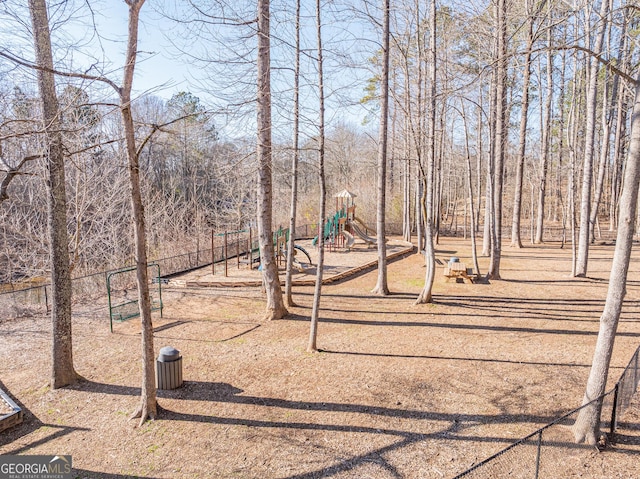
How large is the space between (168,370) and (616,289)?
5.76m

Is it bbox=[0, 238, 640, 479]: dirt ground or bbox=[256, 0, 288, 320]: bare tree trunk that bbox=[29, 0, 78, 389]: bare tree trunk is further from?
bbox=[256, 0, 288, 320]: bare tree trunk

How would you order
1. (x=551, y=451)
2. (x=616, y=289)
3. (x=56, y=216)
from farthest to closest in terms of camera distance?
(x=56, y=216) < (x=616, y=289) < (x=551, y=451)

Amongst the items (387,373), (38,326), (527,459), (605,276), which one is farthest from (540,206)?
(38,326)

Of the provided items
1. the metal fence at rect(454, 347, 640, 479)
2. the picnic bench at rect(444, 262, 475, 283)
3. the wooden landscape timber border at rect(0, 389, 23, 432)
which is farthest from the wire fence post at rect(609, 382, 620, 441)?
the picnic bench at rect(444, 262, 475, 283)

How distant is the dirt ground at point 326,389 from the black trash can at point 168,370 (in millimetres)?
171

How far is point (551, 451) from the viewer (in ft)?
14.4

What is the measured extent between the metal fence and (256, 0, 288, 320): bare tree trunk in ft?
18.8

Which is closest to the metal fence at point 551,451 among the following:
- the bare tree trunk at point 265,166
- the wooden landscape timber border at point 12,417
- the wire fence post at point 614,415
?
the wire fence post at point 614,415

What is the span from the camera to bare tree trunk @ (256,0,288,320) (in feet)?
26.4

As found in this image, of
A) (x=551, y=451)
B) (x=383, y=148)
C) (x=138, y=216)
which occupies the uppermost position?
(x=383, y=148)

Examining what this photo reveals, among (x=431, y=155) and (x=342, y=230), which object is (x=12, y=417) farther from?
(x=342, y=230)

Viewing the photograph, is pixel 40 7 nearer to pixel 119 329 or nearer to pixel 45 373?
pixel 45 373

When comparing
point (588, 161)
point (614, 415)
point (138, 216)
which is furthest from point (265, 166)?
point (588, 161)

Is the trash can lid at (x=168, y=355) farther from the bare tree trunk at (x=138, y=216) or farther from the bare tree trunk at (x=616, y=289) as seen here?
the bare tree trunk at (x=616, y=289)
